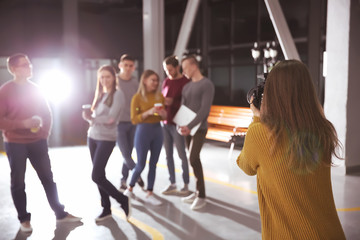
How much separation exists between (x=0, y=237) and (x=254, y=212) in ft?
8.65

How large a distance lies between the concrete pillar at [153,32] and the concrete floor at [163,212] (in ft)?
10.4

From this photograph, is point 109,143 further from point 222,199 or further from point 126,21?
point 126,21

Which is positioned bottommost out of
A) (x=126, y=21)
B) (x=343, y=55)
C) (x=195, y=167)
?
(x=195, y=167)

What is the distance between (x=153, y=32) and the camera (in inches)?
342

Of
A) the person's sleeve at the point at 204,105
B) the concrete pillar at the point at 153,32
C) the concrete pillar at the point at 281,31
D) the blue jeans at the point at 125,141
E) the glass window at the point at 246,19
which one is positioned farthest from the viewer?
the glass window at the point at 246,19

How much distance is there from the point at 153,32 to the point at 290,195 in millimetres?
7658

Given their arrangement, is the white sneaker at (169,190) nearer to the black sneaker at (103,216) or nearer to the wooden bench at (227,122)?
the black sneaker at (103,216)

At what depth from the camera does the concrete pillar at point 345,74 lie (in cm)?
581

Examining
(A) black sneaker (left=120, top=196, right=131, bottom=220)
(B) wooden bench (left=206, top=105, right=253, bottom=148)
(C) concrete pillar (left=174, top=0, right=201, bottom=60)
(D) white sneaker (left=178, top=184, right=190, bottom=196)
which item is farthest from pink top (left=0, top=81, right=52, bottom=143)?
(C) concrete pillar (left=174, top=0, right=201, bottom=60)

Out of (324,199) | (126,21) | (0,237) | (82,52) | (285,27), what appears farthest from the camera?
(126,21)

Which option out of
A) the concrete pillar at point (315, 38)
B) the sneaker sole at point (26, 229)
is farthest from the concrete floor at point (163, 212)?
the concrete pillar at point (315, 38)

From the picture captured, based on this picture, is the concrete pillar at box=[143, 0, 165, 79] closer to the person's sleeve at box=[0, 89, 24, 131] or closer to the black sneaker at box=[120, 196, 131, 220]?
the black sneaker at box=[120, 196, 131, 220]

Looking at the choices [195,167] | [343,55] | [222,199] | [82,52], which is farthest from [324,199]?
[82,52]

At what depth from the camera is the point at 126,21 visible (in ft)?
48.2
